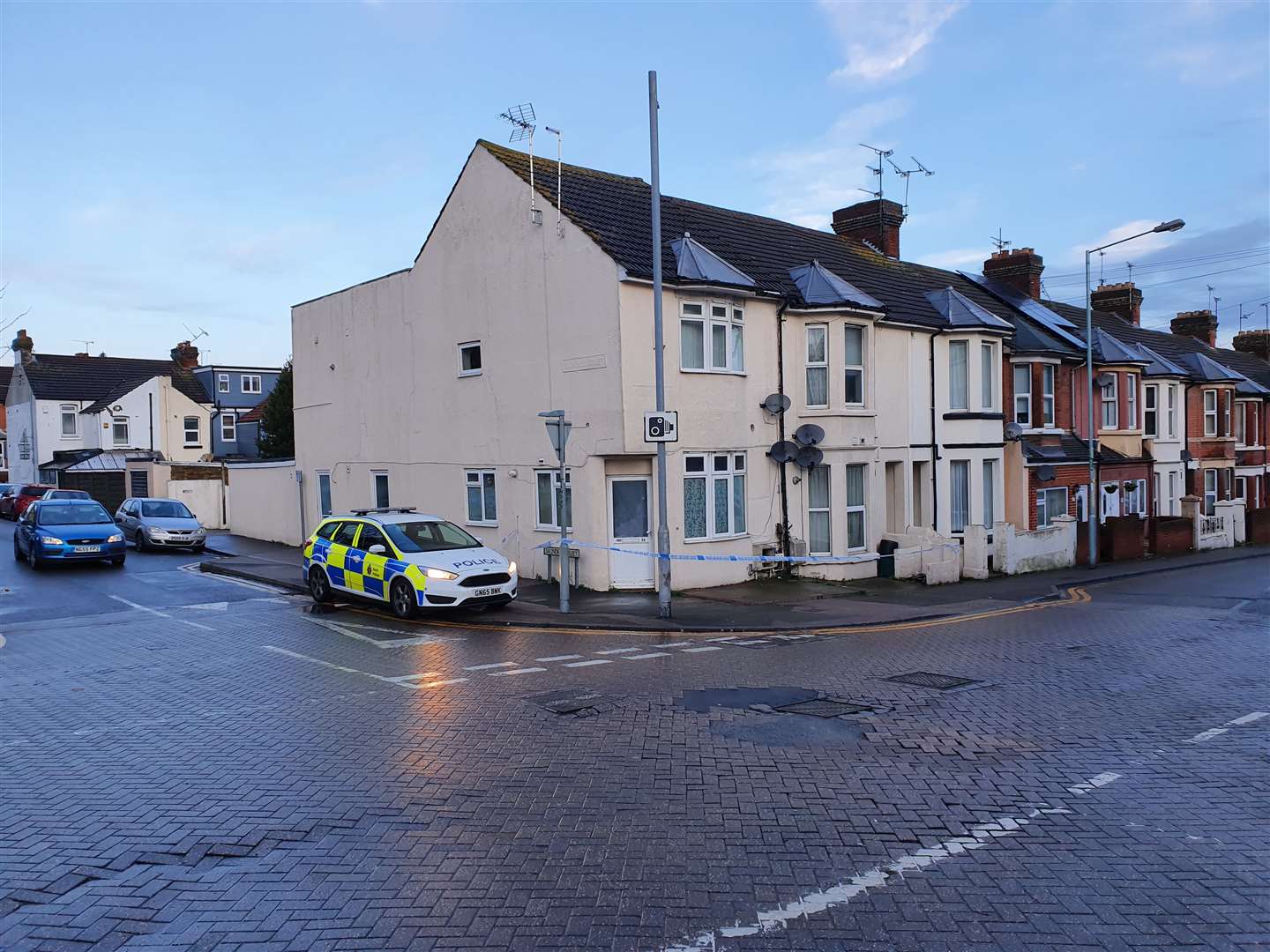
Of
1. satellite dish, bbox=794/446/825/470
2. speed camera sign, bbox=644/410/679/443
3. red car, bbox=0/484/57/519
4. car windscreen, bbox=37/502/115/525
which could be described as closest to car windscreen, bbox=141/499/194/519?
car windscreen, bbox=37/502/115/525

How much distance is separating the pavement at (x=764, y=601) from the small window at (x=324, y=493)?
303cm

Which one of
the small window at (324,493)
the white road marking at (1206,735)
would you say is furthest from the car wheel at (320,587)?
the white road marking at (1206,735)

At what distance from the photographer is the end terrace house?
61.1 feet

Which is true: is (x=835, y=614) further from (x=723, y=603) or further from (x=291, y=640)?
(x=291, y=640)

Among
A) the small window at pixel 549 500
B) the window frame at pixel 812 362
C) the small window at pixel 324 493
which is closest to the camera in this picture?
the small window at pixel 549 500

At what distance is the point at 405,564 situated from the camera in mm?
15281

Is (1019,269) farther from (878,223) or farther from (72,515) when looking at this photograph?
(72,515)

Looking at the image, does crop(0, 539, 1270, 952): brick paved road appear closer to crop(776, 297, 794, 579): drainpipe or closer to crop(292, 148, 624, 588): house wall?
crop(292, 148, 624, 588): house wall

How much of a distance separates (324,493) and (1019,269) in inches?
1017

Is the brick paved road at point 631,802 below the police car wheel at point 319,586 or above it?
below

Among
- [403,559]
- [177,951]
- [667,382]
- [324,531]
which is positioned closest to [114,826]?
[177,951]

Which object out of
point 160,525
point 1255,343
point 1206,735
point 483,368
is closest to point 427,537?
point 483,368

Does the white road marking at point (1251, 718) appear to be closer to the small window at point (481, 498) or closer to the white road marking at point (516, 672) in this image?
the white road marking at point (516, 672)

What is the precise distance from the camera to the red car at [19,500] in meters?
38.5
